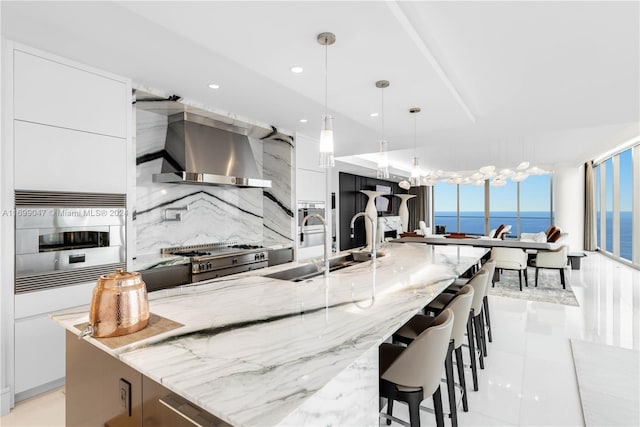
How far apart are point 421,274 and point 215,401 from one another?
1859mm

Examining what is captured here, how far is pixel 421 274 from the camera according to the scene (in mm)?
2383

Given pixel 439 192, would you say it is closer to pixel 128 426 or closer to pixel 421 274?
pixel 421 274

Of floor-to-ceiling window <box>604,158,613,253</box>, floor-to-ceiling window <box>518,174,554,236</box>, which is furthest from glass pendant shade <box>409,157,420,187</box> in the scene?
floor-to-ceiling window <box>518,174,554,236</box>

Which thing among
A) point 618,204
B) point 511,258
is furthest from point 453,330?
point 618,204

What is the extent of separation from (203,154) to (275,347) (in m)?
3.02

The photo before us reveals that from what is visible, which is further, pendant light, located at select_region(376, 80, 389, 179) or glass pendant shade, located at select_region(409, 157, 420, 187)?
glass pendant shade, located at select_region(409, 157, 420, 187)

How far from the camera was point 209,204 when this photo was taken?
4312 millimetres

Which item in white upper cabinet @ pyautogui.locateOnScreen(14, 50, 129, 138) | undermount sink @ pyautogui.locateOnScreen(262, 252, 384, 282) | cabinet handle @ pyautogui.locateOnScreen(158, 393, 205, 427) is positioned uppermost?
white upper cabinet @ pyautogui.locateOnScreen(14, 50, 129, 138)

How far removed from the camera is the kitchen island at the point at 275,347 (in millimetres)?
854

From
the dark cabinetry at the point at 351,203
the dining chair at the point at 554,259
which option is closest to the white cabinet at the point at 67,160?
the dining chair at the point at 554,259

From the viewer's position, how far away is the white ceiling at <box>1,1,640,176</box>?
1.90 metres

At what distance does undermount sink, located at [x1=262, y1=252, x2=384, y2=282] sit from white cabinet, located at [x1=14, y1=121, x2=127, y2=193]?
5.01 ft

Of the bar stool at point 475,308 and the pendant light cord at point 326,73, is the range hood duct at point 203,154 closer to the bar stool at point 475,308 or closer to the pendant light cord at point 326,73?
the pendant light cord at point 326,73

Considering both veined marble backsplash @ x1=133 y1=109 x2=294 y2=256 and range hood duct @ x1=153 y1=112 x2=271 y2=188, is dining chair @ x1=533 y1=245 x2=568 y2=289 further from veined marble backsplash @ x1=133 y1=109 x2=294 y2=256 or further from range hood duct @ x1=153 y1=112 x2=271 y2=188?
range hood duct @ x1=153 y1=112 x2=271 y2=188
